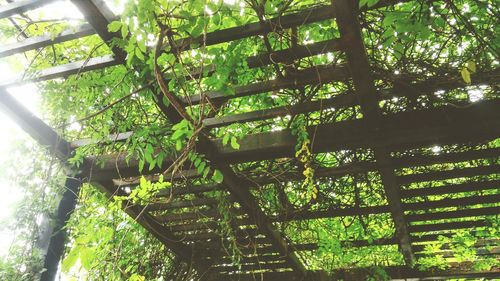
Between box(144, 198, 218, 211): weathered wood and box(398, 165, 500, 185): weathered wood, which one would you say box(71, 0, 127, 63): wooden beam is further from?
box(398, 165, 500, 185): weathered wood

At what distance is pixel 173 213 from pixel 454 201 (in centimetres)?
247

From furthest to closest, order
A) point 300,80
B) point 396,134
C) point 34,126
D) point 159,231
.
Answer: point 159,231 < point 34,126 < point 396,134 < point 300,80

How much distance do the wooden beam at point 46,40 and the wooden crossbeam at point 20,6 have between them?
0.53 ft

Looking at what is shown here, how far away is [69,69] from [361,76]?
1595mm

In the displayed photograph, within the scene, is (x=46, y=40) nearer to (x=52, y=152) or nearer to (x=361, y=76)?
(x=52, y=152)

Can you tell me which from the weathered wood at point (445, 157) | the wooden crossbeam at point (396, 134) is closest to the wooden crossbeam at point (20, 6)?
the wooden crossbeam at point (396, 134)

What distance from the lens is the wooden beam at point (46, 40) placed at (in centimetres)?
175

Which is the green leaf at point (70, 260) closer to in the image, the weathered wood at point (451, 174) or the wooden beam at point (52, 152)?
the wooden beam at point (52, 152)

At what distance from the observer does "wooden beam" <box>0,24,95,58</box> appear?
1.75m

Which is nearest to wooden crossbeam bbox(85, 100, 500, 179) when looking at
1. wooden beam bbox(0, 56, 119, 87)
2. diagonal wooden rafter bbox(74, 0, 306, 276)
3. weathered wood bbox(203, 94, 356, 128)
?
weathered wood bbox(203, 94, 356, 128)

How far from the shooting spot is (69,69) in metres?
2.01

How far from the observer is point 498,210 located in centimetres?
296

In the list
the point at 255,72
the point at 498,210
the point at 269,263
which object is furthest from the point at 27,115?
the point at 498,210

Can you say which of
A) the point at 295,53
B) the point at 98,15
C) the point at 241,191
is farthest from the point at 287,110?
the point at 98,15
